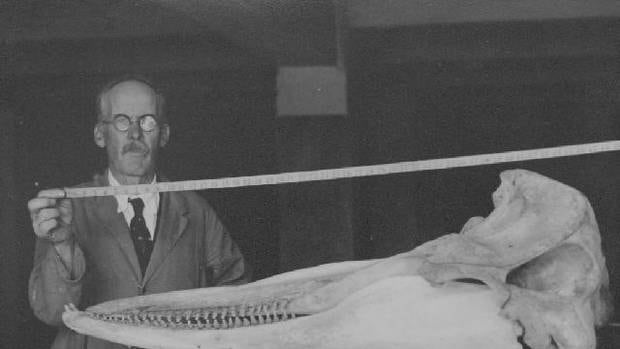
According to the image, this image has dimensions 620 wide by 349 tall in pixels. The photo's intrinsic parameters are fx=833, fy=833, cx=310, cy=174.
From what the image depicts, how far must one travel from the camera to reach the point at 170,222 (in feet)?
8.11

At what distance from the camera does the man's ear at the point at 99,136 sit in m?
2.48

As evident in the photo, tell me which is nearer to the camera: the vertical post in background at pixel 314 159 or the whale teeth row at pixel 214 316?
the whale teeth row at pixel 214 316

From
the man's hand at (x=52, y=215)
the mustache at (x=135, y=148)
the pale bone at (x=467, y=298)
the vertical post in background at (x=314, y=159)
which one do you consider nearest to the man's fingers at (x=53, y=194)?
the man's hand at (x=52, y=215)

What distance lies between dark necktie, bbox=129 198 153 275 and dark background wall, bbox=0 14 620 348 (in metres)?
0.14

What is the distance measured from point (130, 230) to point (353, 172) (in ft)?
2.24

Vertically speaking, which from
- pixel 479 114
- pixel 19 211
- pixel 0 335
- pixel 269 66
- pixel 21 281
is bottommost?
pixel 0 335

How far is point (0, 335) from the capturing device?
2.51 meters

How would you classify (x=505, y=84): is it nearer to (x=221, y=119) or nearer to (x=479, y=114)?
(x=479, y=114)

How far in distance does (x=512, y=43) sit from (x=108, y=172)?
127 centimetres

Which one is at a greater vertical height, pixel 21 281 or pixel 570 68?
pixel 570 68

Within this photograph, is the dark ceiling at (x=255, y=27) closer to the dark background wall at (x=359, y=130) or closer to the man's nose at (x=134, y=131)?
the dark background wall at (x=359, y=130)

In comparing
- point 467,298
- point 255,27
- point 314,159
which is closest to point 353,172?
point 314,159

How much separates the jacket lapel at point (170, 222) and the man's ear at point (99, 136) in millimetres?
241

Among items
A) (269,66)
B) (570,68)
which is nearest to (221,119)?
(269,66)
